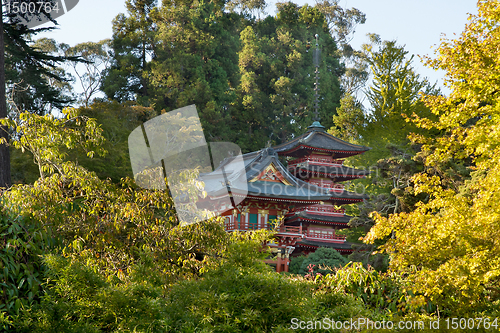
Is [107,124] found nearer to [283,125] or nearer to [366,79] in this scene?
[283,125]

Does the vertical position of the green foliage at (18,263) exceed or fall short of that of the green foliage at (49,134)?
it falls short

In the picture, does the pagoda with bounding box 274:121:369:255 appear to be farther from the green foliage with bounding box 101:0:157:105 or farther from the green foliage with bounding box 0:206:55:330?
the green foliage with bounding box 0:206:55:330

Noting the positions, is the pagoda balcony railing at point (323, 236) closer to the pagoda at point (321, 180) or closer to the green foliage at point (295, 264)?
the pagoda at point (321, 180)

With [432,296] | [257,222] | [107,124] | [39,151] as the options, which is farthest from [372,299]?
[107,124]

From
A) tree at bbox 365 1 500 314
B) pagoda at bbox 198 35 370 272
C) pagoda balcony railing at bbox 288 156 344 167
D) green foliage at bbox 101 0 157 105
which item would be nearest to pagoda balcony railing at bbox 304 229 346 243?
pagoda at bbox 198 35 370 272

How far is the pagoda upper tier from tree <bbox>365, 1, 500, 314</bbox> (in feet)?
46.8

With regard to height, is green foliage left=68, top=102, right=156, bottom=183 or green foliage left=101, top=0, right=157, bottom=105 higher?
green foliage left=101, top=0, right=157, bottom=105

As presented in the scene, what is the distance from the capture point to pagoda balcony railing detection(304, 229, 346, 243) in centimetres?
2189

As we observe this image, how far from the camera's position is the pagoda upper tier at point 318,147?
2350 cm

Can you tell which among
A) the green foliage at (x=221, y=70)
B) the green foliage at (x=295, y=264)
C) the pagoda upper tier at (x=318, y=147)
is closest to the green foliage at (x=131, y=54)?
the green foliage at (x=221, y=70)

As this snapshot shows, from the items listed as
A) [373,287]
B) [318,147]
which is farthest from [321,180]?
[373,287]

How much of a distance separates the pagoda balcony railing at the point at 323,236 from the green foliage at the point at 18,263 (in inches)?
699

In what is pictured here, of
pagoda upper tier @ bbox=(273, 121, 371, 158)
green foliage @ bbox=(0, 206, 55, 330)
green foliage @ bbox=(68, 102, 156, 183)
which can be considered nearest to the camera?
green foliage @ bbox=(0, 206, 55, 330)

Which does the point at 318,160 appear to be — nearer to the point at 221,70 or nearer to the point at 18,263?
the point at 221,70
